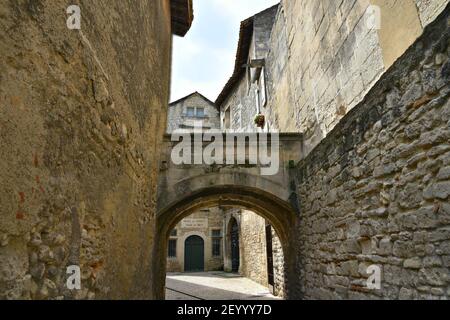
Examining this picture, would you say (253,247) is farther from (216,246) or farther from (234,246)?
(216,246)

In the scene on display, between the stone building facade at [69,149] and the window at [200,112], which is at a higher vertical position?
the window at [200,112]

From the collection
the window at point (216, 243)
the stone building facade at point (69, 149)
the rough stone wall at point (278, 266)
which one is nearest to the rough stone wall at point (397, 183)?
the stone building facade at point (69, 149)

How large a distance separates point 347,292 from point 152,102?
3477mm

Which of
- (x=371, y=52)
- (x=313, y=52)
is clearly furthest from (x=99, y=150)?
(x=313, y=52)

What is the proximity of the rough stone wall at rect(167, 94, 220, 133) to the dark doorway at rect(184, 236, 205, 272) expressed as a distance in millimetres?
6227

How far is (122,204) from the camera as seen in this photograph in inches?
114

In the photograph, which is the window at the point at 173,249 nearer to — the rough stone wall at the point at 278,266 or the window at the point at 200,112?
the window at the point at 200,112

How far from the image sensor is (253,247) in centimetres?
1063

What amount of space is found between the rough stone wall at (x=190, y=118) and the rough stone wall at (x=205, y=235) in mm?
4915

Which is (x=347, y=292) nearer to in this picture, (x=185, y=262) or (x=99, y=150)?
(x=99, y=150)

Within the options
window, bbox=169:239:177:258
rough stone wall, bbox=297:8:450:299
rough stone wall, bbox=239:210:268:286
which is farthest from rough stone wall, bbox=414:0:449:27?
window, bbox=169:239:177:258

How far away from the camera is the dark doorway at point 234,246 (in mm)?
14617

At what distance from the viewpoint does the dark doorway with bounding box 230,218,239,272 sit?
14.6 m

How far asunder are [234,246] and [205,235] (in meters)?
2.03
